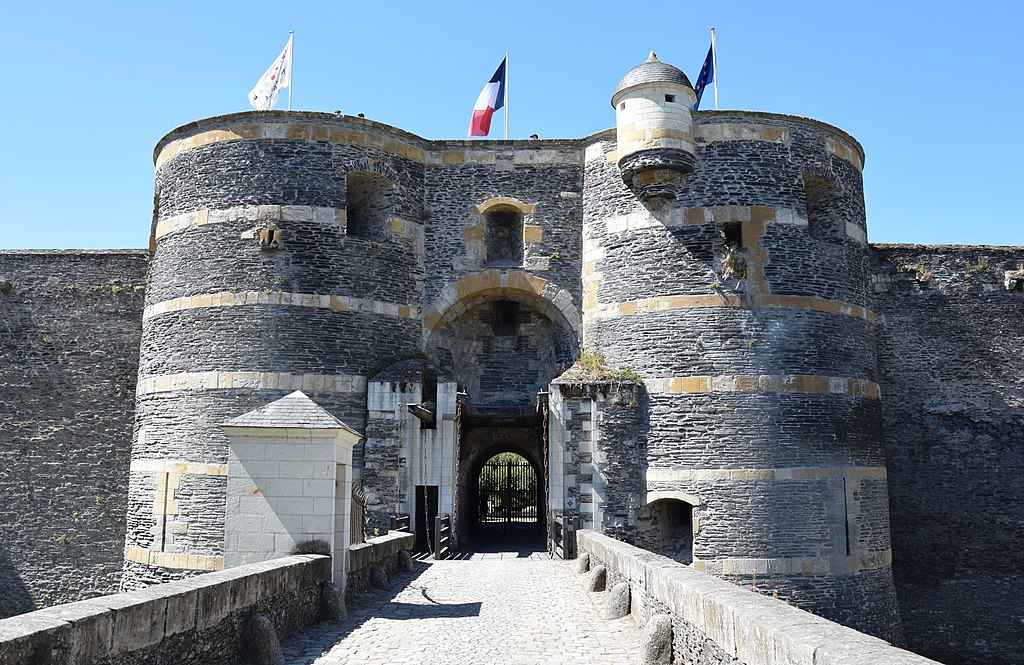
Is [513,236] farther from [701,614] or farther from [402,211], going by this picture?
[701,614]

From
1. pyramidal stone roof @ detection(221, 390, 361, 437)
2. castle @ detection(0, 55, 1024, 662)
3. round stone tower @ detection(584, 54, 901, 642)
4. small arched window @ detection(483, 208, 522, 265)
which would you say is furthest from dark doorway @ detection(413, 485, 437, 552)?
pyramidal stone roof @ detection(221, 390, 361, 437)

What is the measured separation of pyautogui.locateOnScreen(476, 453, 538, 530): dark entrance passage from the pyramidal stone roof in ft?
45.0

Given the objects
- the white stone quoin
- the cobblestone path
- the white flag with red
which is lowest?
the cobblestone path

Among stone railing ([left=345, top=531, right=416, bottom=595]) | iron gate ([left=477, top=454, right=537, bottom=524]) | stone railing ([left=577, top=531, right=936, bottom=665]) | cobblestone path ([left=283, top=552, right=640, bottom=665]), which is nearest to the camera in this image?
stone railing ([left=577, top=531, right=936, bottom=665])

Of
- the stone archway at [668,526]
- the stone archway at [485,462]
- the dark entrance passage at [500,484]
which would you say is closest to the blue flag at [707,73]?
the dark entrance passage at [500,484]

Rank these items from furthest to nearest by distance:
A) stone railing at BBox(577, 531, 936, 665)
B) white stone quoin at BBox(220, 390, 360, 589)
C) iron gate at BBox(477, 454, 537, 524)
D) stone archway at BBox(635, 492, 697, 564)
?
iron gate at BBox(477, 454, 537, 524)
stone archway at BBox(635, 492, 697, 564)
white stone quoin at BBox(220, 390, 360, 589)
stone railing at BBox(577, 531, 936, 665)

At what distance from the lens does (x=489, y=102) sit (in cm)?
2030

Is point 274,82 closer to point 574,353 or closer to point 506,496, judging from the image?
point 574,353

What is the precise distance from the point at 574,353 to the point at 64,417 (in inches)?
442

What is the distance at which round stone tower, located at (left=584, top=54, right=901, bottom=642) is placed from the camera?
1606 cm

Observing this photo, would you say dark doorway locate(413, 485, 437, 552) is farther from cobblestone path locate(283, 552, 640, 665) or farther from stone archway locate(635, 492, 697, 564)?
cobblestone path locate(283, 552, 640, 665)

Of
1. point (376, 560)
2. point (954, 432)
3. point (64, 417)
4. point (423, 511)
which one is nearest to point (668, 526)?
point (423, 511)

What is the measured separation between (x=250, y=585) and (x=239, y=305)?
10808 millimetres

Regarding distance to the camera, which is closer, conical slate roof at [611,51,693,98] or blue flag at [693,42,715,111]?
conical slate roof at [611,51,693,98]
